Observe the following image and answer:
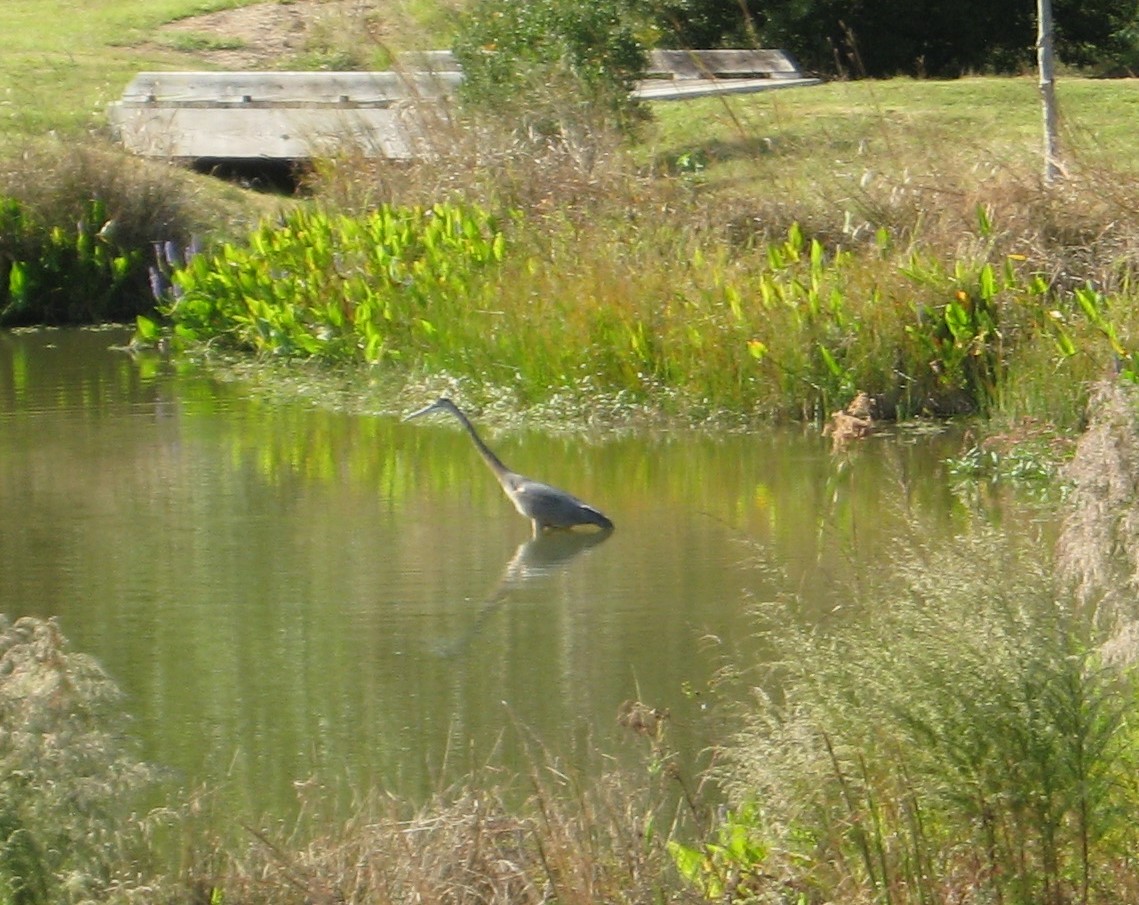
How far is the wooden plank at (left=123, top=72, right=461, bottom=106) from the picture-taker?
22484 millimetres

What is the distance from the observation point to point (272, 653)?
7516mm

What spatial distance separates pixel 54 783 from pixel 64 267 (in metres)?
14.0

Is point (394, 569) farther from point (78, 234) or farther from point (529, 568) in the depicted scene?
point (78, 234)

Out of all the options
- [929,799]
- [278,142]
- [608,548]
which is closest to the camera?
[929,799]

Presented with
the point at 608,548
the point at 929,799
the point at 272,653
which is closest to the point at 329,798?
the point at 272,653

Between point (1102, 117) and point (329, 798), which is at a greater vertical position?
point (1102, 117)

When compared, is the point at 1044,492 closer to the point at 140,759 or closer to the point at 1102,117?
the point at 140,759

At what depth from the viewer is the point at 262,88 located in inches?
905

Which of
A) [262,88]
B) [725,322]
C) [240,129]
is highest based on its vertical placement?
[262,88]

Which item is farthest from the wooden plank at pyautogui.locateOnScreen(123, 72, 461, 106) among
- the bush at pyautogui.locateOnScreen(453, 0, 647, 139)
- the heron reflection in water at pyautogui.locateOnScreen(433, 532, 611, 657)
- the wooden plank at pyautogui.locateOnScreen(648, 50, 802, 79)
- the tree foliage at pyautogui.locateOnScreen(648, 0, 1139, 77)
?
the heron reflection in water at pyautogui.locateOnScreen(433, 532, 611, 657)

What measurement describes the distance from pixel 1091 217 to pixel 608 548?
17.0ft

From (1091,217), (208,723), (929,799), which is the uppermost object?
(1091,217)

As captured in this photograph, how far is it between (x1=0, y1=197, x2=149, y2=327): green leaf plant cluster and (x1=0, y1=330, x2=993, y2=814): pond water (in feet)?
17.0

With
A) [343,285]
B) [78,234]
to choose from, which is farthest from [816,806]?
[78,234]
